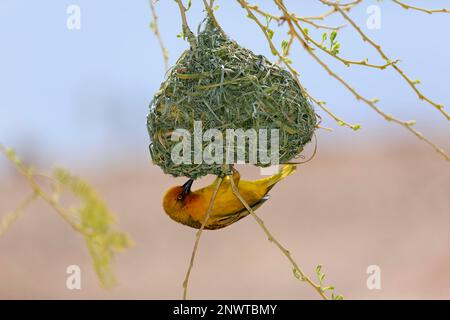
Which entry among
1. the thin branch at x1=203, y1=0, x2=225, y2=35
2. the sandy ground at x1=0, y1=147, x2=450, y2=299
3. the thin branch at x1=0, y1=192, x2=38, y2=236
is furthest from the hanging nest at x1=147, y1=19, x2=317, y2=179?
the sandy ground at x1=0, y1=147, x2=450, y2=299

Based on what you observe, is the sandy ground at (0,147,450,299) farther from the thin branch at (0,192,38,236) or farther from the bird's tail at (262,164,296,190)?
the thin branch at (0,192,38,236)

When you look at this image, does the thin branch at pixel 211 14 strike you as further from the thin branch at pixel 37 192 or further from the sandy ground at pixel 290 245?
the sandy ground at pixel 290 245

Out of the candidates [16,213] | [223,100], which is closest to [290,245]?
[223,100]

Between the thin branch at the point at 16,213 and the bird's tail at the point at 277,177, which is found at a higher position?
the bird's tail at the point at 277,177

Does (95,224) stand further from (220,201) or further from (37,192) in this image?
(220,201)

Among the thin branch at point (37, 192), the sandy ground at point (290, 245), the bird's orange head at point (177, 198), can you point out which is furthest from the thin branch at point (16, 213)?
the sandy ground at point (290, 245)
